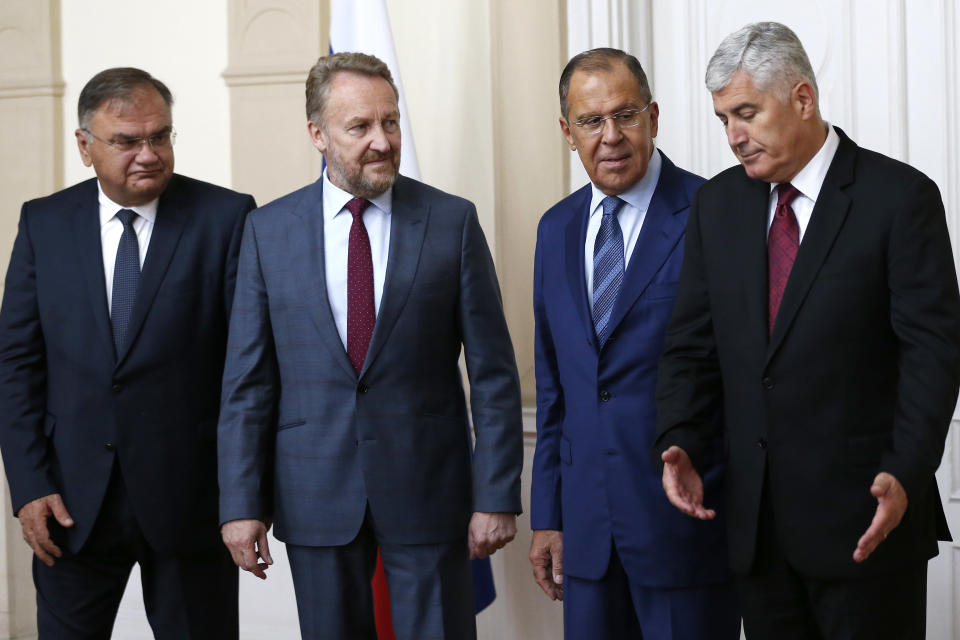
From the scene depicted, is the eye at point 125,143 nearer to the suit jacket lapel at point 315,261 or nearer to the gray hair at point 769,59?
the suit jacket lapel at point 315,261

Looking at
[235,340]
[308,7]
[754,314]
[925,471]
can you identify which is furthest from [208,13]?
[925,471]

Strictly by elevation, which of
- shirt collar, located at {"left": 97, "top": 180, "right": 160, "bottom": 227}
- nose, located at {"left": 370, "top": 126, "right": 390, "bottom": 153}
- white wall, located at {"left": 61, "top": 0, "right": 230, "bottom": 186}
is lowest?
shirt collar, located at {"left": 97, "top": 180, "right": 160, "bottom": 227}

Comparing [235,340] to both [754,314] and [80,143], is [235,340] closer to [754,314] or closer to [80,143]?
[80,143]

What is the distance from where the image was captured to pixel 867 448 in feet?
6.75

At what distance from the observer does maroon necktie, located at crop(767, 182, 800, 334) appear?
2.16 metres

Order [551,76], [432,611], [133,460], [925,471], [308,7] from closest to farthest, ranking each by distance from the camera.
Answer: [925,471] → [432,611] → [133,460] → [551,76] → [308,7]

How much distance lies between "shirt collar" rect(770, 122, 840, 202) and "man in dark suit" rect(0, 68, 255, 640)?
4.59ft

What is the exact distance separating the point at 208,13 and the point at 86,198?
6.03ft

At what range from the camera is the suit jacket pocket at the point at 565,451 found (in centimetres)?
255

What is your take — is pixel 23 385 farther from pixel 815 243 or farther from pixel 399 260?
pixel 815 243

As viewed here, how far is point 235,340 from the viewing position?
101 inches

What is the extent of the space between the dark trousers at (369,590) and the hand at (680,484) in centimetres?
58

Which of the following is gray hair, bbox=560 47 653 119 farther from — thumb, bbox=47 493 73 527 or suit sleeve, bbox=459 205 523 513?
thumb, bbox=47 493 73 527

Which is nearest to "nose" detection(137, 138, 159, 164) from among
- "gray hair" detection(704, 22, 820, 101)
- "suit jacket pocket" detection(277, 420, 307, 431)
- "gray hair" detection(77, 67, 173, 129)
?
"gray hair" detection(77, 67, 173, 129)
